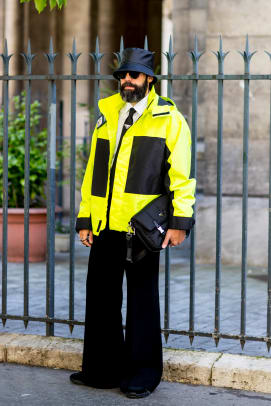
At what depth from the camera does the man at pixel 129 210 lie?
15.4 feet

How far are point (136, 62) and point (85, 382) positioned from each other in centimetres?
187

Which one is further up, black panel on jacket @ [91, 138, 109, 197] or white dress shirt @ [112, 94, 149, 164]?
white dress shirt @ [112, 94, 149, 164]

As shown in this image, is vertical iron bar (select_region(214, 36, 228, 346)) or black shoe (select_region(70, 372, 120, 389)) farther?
vertical iron bar (select_region(214, 36, 228, 346))

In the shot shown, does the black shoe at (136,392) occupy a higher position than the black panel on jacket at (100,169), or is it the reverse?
the black panel on jacket at (100,169)

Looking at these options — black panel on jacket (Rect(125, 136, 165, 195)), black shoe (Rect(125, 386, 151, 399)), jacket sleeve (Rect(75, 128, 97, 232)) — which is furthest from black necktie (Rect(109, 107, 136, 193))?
black shoe (Rect(125, 386, 151, 399))

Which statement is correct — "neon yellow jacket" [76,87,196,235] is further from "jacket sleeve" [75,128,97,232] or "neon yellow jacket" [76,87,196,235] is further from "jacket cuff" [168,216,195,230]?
"jacket sleeve" [75,128,97,232]

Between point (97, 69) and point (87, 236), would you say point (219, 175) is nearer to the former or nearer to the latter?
point (87, 236)

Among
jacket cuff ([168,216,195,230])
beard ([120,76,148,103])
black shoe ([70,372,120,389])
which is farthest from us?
black shoe ([70,372,120,389])

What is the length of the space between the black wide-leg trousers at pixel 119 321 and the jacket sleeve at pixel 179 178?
34 cm

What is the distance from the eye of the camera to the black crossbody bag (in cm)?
464

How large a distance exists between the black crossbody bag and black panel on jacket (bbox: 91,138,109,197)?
29cm

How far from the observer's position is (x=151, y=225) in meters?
4.64

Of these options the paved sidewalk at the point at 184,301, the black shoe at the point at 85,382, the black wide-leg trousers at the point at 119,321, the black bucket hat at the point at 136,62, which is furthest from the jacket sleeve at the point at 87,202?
the paved sidewalk at the point at 184,301

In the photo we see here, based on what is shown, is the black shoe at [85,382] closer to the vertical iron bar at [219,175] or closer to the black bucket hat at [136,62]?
the vertical iron bar at [219,175]
